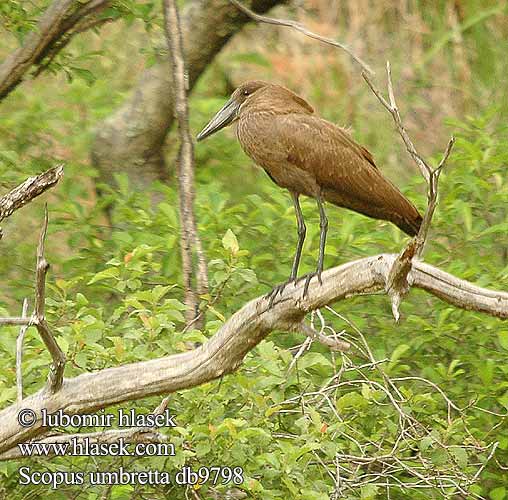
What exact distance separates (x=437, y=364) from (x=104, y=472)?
167 cm

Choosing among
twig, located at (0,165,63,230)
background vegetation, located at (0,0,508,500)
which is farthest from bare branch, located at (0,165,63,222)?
background vegetation, located at (0,0,508,500)

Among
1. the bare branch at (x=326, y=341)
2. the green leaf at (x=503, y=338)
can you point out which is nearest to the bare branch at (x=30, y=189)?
the bare branch at (x=326, y=341)

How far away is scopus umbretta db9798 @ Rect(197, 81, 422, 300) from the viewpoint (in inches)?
176

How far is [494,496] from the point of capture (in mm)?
4992

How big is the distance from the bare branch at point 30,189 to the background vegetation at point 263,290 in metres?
0.68

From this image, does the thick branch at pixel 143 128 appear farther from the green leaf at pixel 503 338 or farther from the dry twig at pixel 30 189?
the dry twig at pixel 30 189

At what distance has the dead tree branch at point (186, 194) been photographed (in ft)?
16.2

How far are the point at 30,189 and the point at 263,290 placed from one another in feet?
6.24

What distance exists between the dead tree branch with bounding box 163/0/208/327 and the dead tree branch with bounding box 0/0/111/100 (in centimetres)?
55

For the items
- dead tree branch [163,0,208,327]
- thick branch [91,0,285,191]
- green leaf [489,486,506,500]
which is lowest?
green leaf [489,486,506,500]

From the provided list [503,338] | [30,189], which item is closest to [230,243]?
[30,189]

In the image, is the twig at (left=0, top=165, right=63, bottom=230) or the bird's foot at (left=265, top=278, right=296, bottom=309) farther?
the bird's foot at (left=265, top=278, right=296, bottom=309)

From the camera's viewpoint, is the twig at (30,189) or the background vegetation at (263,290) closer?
the twig at (30,189)

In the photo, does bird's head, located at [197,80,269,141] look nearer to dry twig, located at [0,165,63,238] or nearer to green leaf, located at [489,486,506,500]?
dry twig, located at [0,165,63,238]
